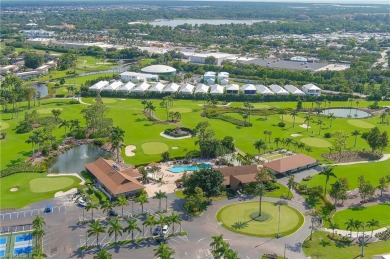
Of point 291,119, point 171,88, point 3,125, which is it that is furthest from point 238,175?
point 171,88

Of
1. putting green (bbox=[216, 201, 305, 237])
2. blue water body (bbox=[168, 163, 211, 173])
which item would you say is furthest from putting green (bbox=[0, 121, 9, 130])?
putting green (bbox=[216, 201, 305, 237])

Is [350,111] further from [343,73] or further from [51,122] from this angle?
[51,122]

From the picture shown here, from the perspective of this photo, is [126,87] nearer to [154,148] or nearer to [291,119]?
[154,148]

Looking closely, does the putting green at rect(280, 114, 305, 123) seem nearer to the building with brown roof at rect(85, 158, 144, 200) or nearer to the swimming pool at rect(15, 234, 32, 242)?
the building with brown roof at rect(85, 158, 144, 200)

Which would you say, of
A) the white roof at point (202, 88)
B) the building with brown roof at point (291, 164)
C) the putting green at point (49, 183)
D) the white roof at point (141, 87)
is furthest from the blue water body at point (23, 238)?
the white roof at point (202, 88)

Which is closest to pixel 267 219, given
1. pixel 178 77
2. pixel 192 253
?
pixel 192 253

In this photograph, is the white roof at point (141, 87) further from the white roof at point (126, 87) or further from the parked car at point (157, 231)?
the parked car at point (157, 231)
